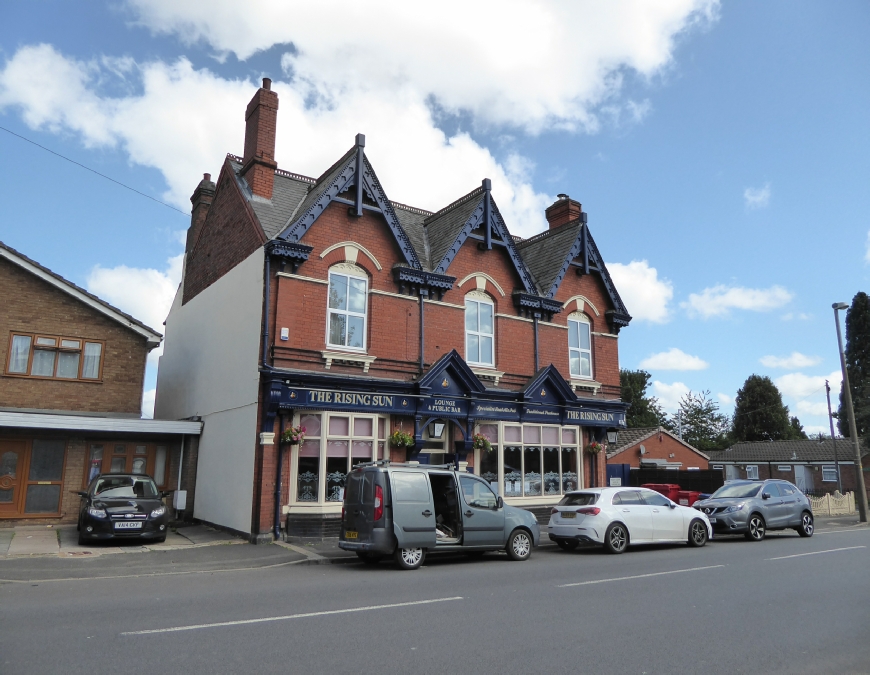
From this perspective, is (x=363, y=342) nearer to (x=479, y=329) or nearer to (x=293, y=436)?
(x=293, y=436)

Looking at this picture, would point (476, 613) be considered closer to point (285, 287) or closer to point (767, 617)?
point (767, 617)

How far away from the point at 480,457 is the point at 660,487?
8.06 metres

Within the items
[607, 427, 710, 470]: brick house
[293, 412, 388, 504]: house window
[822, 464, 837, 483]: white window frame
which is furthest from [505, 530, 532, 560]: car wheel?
[822, 464, 837, 483]: white window frame

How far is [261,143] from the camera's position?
18969 millimetres

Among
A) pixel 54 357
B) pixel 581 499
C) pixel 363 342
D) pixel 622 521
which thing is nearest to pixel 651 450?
pixel 581 499

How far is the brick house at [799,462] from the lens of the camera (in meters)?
45.9

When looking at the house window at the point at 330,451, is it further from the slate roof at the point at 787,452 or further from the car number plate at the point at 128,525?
the slate roof at the point at 787,452

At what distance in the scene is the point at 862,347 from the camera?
53.2 metres

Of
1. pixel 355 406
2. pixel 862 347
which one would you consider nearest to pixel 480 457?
pixel 355 406

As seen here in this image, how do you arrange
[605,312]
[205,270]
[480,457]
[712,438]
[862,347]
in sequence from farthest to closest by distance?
[712,438] → [862,347] → [605,312] → [205,270] → [480,457]

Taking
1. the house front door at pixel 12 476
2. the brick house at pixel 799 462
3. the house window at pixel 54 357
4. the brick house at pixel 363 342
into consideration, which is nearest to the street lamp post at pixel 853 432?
the brick house at pixel 363 342

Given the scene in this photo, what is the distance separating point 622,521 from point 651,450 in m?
21.4

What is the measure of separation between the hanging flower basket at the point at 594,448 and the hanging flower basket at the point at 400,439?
7.18 m

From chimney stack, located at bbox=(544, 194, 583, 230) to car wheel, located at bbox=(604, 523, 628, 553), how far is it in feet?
44.8
